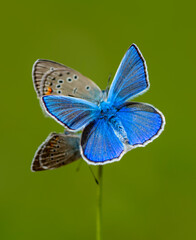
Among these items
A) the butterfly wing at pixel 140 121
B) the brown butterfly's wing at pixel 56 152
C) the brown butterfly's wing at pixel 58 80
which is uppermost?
the brown butterfly's wing at pixel 58 80

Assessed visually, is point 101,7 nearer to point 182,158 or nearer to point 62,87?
point 182,158

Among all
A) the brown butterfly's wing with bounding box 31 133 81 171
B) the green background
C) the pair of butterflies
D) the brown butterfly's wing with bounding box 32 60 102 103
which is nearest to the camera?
the brown butterfly's wing with bounding box 31 133 81 171

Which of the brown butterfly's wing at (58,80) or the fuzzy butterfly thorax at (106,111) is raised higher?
the brown butterfly's wing at (58,80)

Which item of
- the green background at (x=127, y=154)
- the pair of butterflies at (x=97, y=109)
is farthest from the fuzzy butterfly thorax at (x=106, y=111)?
the green background at (x=127, y=154)

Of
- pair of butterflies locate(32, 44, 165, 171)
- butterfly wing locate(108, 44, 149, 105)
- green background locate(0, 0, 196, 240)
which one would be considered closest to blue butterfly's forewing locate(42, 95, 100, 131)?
pair of butterflies locate(32, 44, 165, 171)

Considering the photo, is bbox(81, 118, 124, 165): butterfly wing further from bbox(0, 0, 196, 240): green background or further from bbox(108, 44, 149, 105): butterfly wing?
bbox(0, 0, 196, 240): green background

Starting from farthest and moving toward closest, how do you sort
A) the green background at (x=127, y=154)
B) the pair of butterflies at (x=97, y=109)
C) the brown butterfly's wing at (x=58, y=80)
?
1. the green background at (x=127, y=154)
2. the brown butterfly's wing at (x=58, y=80)
3. the pair of butterflies at (x=97, y=109)

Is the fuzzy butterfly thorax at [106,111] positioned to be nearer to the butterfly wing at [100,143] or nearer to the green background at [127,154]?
the butterfly wing at [100,143]
